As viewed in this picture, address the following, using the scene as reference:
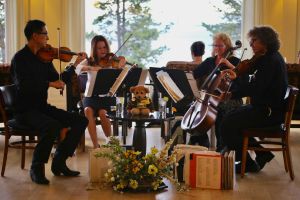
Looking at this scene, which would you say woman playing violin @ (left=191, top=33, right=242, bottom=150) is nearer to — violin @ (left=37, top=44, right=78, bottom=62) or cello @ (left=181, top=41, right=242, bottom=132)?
cello @ (left=181, top=41, right=242, bottom=132)

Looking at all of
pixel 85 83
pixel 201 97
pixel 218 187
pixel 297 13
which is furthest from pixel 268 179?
pixel 297 13

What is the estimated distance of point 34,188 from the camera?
4.27 m

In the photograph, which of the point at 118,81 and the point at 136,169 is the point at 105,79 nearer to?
the point at 118,81

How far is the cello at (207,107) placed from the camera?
4930 millimetres

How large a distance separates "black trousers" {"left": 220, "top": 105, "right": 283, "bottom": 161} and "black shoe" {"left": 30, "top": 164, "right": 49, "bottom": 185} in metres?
1.43

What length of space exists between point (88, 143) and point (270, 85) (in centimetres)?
234

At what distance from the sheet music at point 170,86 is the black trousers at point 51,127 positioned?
0.78 meters

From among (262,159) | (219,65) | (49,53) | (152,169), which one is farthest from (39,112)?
(262,159)

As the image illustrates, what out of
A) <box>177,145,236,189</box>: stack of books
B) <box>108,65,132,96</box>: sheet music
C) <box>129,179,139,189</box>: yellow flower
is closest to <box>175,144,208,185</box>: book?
<box>177,145,236,189</box>: stack of books

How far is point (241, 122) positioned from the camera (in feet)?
15.4

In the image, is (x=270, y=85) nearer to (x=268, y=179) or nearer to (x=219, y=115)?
(x=268, y=179)

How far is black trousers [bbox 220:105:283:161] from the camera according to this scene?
4.68 meters

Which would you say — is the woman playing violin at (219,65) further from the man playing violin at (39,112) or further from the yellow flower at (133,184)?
the yellow flower at (133,184)

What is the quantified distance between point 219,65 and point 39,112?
169cm
